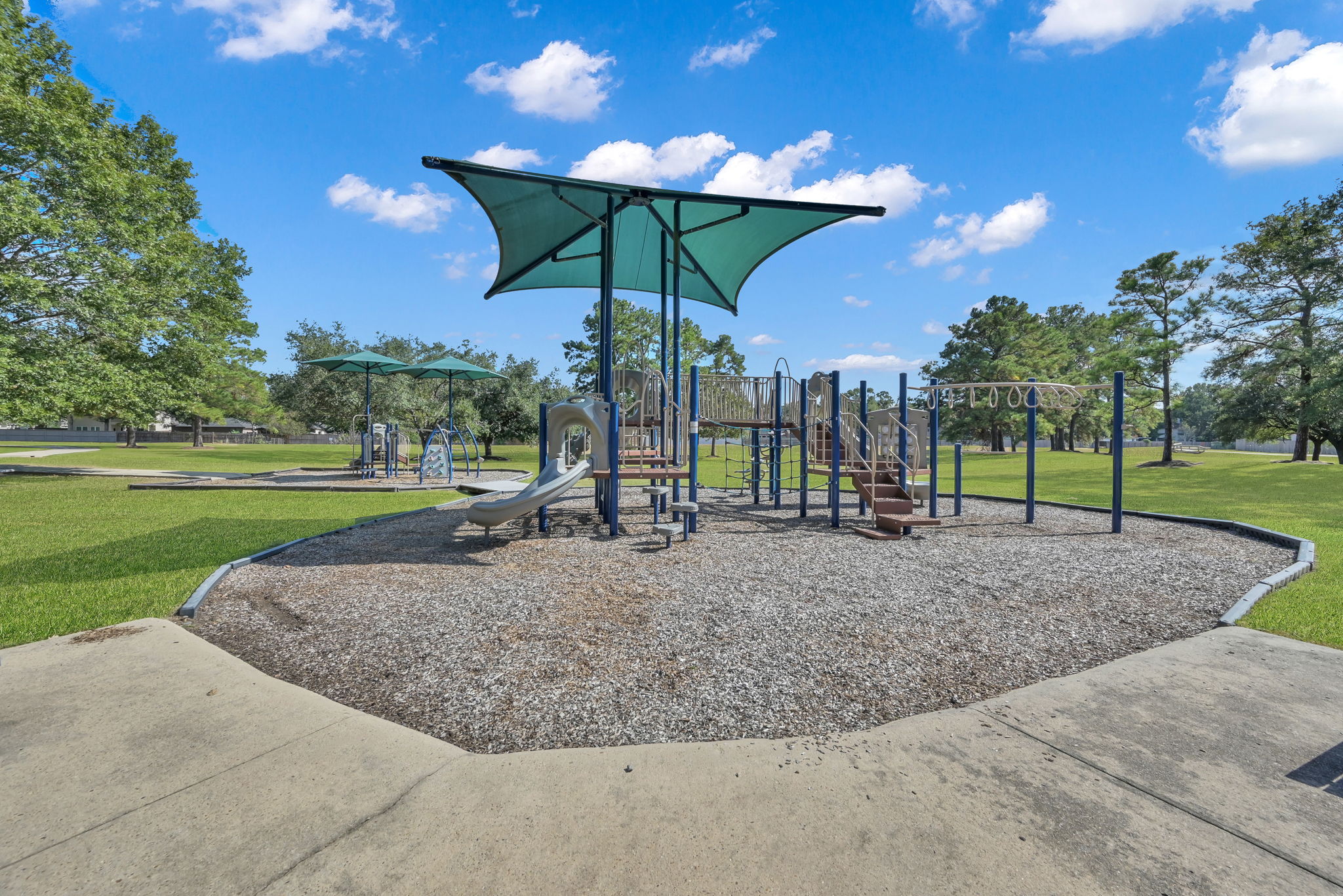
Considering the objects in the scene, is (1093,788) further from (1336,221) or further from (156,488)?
(1336,221)

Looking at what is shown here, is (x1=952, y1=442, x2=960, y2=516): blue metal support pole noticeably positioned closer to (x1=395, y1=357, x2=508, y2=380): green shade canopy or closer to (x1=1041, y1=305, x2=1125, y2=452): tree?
(x1=395, y1=357, x2=508, y2=380): green shade canopy

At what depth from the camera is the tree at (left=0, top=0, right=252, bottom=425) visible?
13898 mm

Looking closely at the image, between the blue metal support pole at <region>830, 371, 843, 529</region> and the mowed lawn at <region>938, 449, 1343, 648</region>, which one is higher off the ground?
the blue metal support pole at <region>830, 371, 843, 529</region>

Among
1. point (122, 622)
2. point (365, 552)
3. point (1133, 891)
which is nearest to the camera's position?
point (1133, 891)

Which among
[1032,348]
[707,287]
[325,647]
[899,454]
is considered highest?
[1032,348]

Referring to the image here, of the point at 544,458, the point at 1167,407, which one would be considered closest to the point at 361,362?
the point at 544,458

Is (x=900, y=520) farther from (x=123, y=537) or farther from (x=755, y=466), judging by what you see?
(x=123, y=537)

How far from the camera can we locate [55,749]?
2.45 metres

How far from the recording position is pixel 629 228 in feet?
32.3

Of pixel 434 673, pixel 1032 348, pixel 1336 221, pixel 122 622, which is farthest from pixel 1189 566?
pixel 1032 348

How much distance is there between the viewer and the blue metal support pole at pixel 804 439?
9719 mm

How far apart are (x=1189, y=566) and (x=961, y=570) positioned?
2.49m

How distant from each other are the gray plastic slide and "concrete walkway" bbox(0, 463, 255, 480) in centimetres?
1303

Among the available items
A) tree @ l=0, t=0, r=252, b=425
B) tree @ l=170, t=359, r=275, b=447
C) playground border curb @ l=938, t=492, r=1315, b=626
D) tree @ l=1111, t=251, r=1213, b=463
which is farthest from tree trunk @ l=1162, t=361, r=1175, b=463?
tree @ l=170, t=359, r=275, b=447
